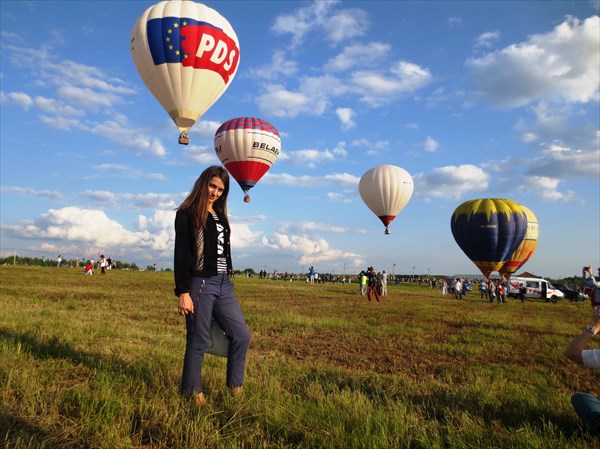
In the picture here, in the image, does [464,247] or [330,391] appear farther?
[464,247]

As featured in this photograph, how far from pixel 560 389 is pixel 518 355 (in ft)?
8.52

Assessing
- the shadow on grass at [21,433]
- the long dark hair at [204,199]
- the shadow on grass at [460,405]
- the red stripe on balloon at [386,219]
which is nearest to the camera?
the shadow on grass at [21,433]

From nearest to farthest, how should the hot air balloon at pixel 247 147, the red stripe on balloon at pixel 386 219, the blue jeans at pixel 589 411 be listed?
the blue jeans at pixel 589 411, the hot air balloon at pixel 247 147, the red stripe on balloon at pixel 386 219

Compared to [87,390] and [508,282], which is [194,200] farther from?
[508,282]

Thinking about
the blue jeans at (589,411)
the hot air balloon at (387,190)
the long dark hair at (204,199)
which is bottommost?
the blue jeans at (589,411)

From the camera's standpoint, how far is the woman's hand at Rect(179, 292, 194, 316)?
342 cm

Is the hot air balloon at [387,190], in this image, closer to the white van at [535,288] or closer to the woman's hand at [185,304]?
the white van at [535,288]

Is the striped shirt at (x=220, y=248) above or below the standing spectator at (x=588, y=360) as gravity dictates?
above

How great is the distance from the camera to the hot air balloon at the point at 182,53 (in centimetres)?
1619

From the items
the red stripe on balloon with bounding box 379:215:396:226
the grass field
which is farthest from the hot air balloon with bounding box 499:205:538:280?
the grass field

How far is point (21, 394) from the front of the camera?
3.38 m

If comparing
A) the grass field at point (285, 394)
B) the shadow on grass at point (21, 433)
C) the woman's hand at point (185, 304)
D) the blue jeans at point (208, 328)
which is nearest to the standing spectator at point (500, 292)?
Result: the grass field at point (285, 394)

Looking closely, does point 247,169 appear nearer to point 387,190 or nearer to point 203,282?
point 387,190

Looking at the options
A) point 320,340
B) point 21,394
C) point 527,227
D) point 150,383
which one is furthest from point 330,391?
point 527,227
